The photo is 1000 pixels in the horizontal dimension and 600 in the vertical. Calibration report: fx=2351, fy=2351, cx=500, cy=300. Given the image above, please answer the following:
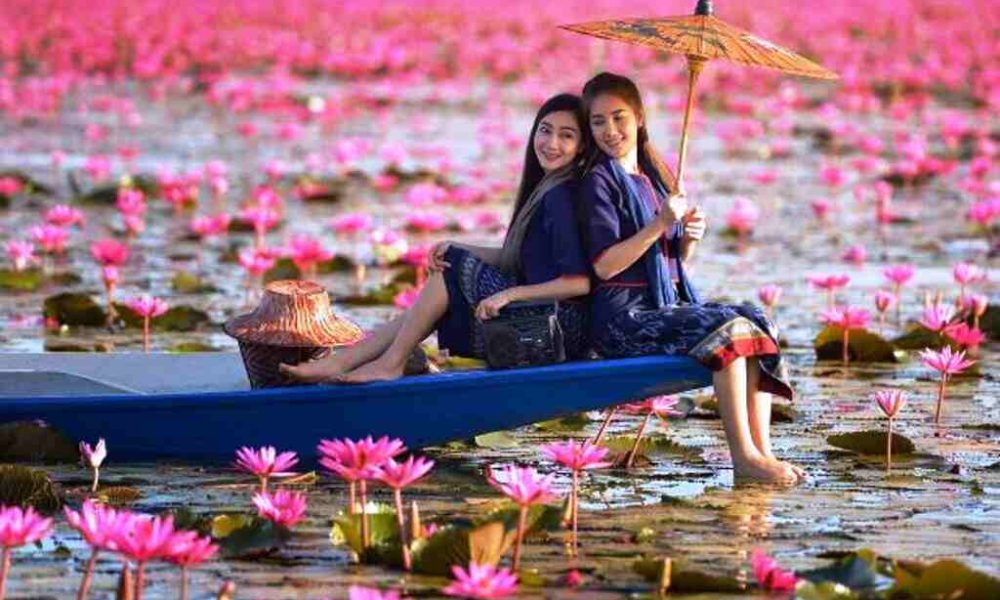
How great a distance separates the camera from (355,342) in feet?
22.4

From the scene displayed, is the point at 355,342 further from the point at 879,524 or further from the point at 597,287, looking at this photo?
the point at 879,524

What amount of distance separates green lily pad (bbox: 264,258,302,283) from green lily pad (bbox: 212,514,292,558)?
5.07 metres

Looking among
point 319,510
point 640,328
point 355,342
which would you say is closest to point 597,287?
point 640,328

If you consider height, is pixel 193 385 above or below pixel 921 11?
below

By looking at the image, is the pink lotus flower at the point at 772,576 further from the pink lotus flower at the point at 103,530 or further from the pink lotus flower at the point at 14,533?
the pink lotus flower at the point at 14,533

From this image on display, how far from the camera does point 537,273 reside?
672 cm

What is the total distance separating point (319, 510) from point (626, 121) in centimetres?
151

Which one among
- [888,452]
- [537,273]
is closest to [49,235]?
[537,273]

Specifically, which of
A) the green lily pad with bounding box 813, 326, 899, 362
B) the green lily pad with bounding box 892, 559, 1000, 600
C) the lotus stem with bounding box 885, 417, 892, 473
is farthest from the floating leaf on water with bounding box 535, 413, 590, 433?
the green lily pad with bounding box 892, 559, 1000, 600

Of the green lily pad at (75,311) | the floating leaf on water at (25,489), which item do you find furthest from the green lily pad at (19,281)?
the floating leaf on water at (25,489)

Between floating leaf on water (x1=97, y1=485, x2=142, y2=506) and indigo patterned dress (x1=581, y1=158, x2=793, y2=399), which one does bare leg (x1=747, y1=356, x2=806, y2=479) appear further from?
floating leaf on water (x1=97, y1=485, x2=142, y2=506)

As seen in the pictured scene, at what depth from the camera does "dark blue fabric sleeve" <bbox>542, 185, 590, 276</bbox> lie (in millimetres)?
6598

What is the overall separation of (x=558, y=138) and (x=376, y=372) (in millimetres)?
853

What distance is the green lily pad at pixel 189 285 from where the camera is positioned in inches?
410
